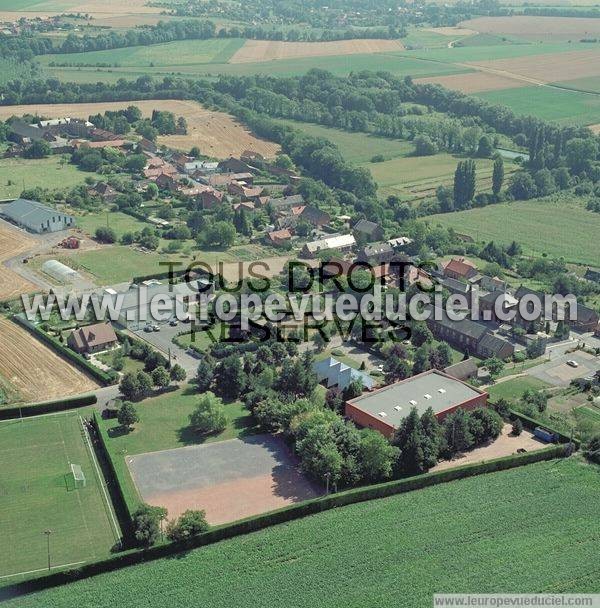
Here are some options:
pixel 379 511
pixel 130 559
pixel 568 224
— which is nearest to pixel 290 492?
pixel 379 511

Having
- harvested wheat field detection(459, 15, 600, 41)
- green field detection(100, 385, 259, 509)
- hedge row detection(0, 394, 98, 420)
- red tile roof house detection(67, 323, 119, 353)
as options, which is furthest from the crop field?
harvested wheat field detection(459, 15, 600, 41)

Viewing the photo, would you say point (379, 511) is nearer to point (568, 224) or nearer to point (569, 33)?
point (568, 224)

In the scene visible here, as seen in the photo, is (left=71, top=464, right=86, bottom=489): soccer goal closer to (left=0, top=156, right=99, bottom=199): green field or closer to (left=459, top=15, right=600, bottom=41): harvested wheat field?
(left=0, top=156, right=99, bottom=199): green field

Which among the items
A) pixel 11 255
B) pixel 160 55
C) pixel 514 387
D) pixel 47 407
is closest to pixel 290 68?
pixel 160 55

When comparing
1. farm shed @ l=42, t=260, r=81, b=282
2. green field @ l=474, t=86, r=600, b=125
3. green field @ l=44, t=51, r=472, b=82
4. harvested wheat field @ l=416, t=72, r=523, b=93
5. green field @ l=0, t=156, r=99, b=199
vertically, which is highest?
green field @ l=44, t=51, r=472, b=82

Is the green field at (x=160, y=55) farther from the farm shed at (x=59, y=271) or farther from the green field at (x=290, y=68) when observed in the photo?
the farm shed at (x=59, y=271)

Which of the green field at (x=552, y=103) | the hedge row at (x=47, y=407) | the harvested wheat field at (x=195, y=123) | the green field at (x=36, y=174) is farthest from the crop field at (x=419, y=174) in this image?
the hedge row at (x=47, y=407)
